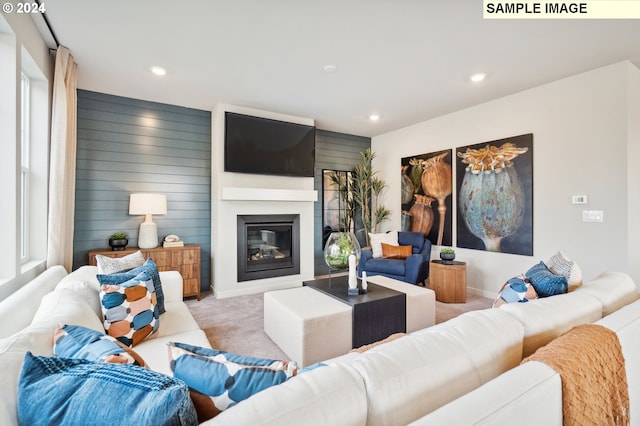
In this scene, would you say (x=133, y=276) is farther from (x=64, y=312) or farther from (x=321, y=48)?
(x=321, y=48)

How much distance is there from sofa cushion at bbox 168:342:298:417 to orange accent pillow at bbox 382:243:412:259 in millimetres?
3679

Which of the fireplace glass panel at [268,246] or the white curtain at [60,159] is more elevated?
the white curtain at [60,159]

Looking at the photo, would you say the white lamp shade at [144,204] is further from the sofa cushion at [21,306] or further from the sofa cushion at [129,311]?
the sofa cushion at [129,311]

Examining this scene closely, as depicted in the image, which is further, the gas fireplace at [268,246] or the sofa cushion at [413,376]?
the gas fireplace at [268,246]

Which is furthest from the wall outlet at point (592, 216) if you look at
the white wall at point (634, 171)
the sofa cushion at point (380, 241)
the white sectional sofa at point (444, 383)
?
the white sectional sofa at point (444, 383)

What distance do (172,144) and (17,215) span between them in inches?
91.9

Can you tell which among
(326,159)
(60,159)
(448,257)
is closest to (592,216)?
(448,257)

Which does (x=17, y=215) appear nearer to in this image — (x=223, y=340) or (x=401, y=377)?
(x=223, y=340)

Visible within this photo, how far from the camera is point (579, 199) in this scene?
321 cm

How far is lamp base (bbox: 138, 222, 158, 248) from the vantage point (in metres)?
3.73

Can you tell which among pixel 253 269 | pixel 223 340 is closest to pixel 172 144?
pixel 253 269

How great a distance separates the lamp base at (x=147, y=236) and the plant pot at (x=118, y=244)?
158 millimetres

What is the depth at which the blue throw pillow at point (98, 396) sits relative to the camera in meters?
0.60

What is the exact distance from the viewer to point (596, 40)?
2562 millimetres
